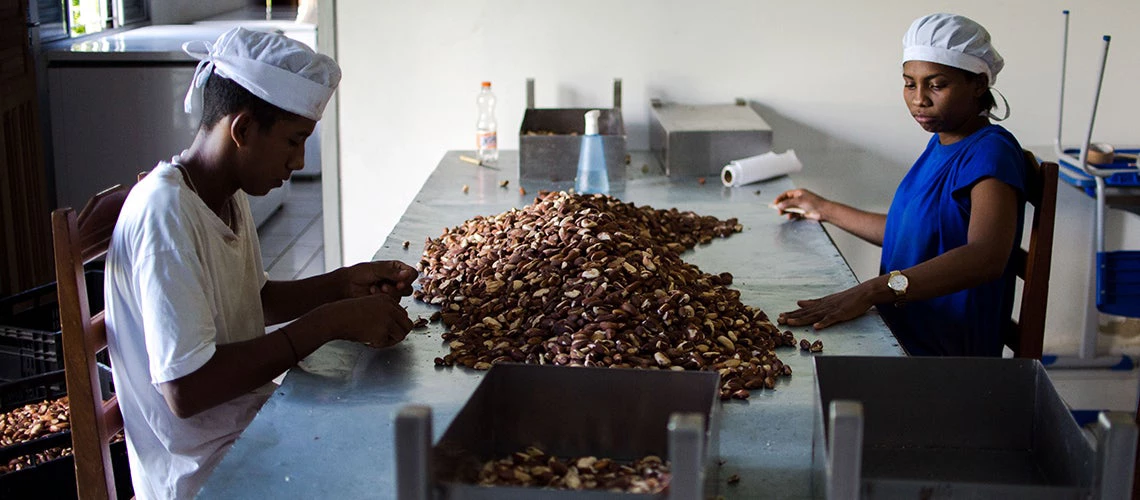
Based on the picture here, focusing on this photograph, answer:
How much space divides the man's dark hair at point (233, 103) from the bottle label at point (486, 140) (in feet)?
6.08

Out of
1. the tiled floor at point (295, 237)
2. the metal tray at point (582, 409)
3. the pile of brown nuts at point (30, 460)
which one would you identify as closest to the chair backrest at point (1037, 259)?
the metal tray at point (582, 409)

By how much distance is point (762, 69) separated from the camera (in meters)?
3.87

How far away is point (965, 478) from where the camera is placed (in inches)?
56.0

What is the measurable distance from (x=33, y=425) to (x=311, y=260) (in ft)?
9.92

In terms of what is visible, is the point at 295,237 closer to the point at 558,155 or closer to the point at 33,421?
the point at 558,155

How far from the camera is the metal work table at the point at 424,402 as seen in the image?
143 cm

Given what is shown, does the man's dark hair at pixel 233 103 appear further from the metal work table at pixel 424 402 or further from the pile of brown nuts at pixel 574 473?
the pile of brown nuts at pixel 574 473

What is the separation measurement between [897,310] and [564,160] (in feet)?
4.15

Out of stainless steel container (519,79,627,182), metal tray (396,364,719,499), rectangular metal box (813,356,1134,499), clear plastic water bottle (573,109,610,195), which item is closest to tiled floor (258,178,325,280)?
stainless steel container (519,79,627,182)

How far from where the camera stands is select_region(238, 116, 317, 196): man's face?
1.78 meters

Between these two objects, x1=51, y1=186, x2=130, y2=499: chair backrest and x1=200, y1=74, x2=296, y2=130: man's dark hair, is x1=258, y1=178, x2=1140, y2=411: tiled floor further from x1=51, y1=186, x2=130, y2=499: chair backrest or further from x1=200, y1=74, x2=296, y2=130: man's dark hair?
x1=51, y1=186, x2=130, y2=499: chair backrest

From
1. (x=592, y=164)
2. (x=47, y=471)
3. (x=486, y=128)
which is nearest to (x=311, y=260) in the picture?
(x=486, y=128)

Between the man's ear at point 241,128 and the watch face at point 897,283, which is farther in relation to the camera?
the watch face at point 897,283

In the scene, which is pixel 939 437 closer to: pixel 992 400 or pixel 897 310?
pixel 992 400
